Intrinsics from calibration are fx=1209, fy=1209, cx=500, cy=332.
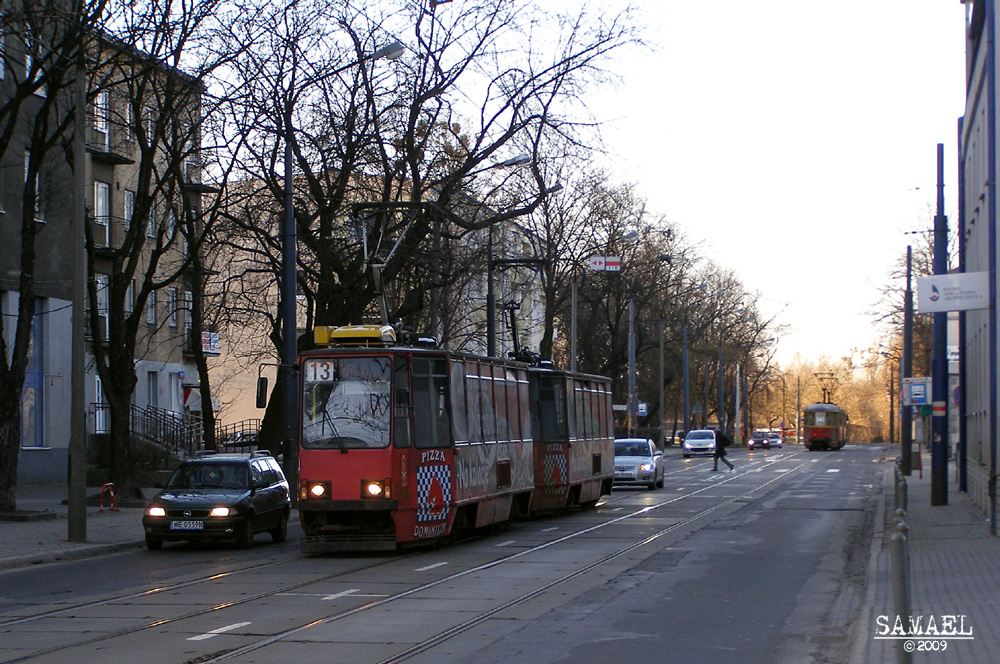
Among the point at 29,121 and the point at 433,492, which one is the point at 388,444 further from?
the point at 29,121

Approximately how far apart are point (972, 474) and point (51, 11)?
2068 cm

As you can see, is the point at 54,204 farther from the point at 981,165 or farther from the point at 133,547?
the point at 981,165

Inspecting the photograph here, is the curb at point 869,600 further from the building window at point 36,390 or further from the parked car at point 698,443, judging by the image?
the parked car at point 698,443

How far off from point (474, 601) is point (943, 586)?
5.00 m

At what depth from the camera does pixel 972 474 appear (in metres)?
26.3

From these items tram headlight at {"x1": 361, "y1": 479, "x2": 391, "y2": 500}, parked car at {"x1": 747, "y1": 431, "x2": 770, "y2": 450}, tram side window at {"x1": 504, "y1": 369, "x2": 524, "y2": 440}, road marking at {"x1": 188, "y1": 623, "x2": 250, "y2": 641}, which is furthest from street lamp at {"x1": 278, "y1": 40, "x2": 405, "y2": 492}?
parked car at {"x1": 747, "y1": 431, "x2": 770, "y2": 450}

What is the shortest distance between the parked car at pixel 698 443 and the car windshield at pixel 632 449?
32663mm

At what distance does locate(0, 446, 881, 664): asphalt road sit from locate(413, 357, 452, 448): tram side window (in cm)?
172

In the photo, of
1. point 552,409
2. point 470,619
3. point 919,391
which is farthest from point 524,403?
point 919,391

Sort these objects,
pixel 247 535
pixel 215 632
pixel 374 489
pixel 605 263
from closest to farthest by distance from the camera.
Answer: pixel 215 632
pixel 374 489
pixel 247 535
pixel 605 263

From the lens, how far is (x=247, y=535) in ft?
63.5

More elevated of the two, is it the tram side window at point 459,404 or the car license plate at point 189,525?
the tram side window at point 459,404

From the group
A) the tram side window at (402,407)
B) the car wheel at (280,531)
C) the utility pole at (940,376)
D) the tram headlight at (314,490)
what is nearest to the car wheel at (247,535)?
the car wheel at (280,531)

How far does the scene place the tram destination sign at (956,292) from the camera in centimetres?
1919
